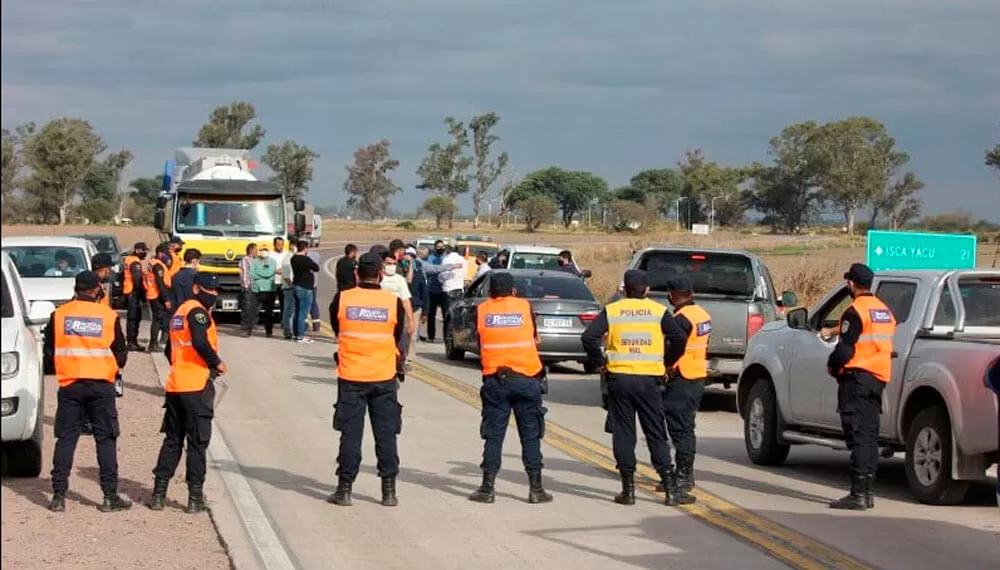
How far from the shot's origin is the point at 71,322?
32.7 feet

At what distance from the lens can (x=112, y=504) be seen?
10086 millimetres

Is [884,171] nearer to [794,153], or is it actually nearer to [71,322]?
[794,153]

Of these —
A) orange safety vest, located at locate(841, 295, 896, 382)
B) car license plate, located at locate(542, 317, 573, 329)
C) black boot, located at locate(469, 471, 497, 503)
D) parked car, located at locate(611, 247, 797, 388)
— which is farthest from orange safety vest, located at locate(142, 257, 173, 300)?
orange safety vest, located at locate(841, 295, 896, 382)

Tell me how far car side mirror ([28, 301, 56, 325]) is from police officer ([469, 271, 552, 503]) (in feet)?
11.5

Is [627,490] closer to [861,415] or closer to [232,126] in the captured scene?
[861,415]

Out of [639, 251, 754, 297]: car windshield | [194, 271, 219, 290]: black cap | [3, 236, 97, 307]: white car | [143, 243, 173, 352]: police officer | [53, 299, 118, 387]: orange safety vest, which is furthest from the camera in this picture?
[3, 236, 97, 307]: white car

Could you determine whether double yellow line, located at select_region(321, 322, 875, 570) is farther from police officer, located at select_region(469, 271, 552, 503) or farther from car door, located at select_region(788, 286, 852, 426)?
car door, located at select_region(788, 286, 852, 426)

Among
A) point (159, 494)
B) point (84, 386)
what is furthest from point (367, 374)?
point (84, 386)

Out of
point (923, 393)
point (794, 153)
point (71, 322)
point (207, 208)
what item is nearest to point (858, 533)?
point (923, 393)

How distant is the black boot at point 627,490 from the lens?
10.6 m

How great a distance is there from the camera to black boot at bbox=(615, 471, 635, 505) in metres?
10.6

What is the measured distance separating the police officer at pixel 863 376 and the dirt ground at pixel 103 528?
479cm

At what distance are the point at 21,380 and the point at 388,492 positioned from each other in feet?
9.33

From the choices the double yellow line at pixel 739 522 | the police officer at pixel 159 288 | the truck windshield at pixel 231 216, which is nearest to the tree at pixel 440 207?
the truck windshield at pixel 231 216
